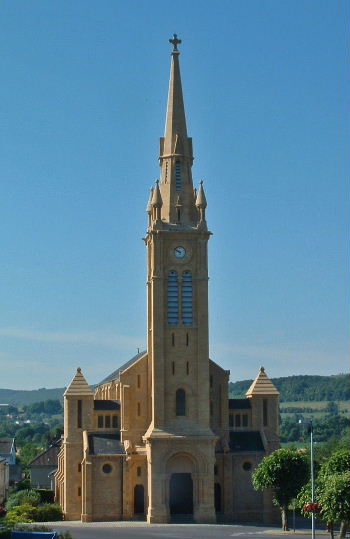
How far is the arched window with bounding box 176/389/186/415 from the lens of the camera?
9700 cm

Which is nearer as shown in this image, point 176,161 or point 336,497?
point 336,497

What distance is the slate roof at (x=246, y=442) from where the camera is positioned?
99.9 metres

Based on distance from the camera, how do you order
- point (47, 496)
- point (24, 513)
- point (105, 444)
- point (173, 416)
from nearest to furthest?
point (24, 513), point (173, 416), point (105, 444), point (47, 496)

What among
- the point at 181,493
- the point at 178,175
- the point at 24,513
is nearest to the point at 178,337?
the point at 181,493

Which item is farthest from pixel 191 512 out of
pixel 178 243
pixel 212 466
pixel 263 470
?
pixel 178 243

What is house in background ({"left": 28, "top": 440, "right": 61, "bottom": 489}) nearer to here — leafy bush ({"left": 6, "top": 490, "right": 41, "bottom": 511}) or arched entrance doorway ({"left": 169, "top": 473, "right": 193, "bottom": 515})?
leafy bush ({"left": 6, "top": 490, "right": 41, "bottom": 511})

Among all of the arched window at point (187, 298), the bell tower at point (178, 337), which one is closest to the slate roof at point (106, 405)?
the bell tower at point (178, 337)

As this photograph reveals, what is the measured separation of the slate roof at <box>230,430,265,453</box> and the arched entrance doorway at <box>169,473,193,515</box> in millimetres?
4994

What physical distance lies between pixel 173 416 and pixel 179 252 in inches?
557

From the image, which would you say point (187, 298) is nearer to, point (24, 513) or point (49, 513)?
point (49, 513)

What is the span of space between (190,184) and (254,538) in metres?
33.4

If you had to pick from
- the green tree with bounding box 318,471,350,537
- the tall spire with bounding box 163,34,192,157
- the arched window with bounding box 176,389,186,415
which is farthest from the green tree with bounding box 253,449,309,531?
the tall spire with bounding box 163,34,192,157

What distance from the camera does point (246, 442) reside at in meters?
101

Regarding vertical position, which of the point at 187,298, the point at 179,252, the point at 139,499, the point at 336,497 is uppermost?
the point at 179,252
